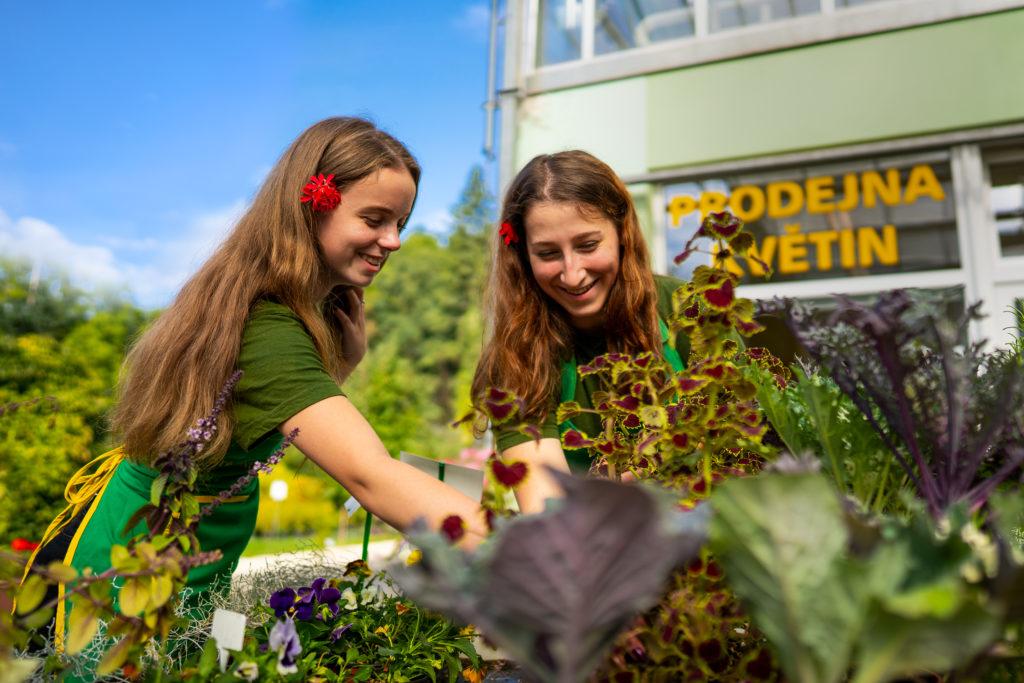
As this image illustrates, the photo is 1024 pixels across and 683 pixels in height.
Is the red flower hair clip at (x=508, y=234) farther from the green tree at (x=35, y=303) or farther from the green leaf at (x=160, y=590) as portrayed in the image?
the green tree at (x=35, y=303)

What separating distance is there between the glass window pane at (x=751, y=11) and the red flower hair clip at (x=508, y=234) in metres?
5.00

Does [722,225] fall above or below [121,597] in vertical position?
above

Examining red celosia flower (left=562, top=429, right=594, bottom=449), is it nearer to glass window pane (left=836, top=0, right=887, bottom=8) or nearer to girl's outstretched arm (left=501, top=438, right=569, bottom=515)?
girl's outstretched arm (left=501, top=438, right=569, bottom=515)

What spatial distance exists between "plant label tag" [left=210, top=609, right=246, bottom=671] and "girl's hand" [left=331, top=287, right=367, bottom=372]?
108 cm

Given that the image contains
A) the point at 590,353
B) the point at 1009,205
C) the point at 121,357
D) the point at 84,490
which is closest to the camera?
the point at 84,490

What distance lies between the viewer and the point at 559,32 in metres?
6.48

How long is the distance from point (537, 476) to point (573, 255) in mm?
736

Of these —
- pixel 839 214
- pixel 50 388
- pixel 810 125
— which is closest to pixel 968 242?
pixel 839 214

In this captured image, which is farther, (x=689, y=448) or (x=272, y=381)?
(x=272, y=381)

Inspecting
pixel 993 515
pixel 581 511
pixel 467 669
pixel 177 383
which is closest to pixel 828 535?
pixel 581 511

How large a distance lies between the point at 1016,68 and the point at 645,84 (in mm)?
2581

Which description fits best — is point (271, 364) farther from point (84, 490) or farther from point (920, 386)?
point (920, 386)

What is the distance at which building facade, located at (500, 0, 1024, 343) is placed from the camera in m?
4.96

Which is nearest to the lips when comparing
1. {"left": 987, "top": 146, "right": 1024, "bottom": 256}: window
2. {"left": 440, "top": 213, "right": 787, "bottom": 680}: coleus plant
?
{"left": 440, "top": 213, "right": 787, "bottom": 680}: coleus plant
